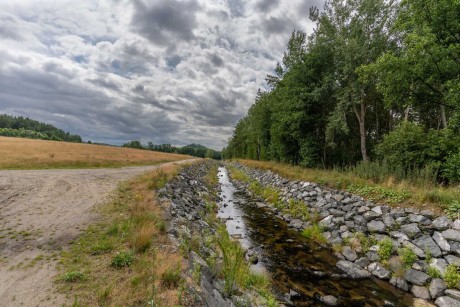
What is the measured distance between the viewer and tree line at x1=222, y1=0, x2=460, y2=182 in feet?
41.9

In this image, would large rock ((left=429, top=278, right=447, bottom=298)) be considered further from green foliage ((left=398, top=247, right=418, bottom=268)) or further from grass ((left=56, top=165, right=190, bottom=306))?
grass ((left=56, top=165, right=190, bottom=306))

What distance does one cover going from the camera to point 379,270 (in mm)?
8711

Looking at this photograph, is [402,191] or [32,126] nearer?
[402,191]

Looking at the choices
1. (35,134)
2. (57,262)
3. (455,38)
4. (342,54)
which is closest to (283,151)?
(342,54)

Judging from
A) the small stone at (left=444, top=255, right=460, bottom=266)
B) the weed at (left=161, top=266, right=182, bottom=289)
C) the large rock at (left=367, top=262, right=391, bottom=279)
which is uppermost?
the weed at (left=161, top=266, right=182, bottom=289)

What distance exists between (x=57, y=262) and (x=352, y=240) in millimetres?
11131

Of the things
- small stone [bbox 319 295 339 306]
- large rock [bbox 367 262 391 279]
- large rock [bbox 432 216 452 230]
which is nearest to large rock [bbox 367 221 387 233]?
large rock [bbox 367 262 391 279]

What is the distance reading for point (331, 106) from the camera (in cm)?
2653

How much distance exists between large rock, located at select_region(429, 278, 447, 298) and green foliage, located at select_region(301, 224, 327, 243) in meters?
4.48

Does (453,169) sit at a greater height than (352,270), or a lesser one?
greater

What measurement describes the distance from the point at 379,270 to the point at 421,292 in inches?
56.0

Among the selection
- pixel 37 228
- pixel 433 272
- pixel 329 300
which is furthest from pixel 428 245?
pixel 37 228

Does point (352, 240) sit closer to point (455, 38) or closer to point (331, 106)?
point (455, 38)

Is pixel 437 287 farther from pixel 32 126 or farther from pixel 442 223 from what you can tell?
pixel 32 126
